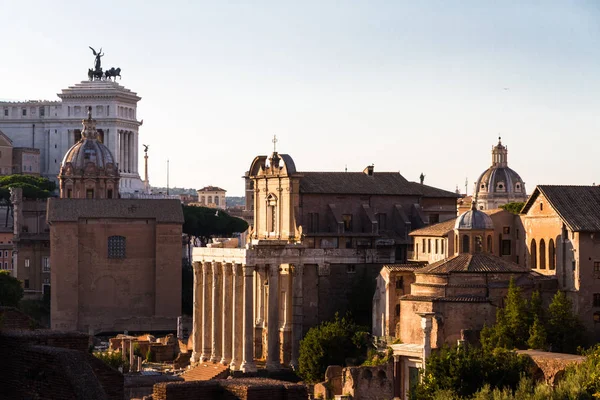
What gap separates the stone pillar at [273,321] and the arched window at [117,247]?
2733 cm

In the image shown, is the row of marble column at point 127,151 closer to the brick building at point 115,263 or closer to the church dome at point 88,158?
the church dome at point 88,158

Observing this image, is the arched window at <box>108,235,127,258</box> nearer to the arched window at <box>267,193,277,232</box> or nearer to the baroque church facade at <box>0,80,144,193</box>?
the arched window at <box>267,193,277,232</box>

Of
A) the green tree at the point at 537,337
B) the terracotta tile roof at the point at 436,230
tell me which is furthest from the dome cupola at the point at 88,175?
the green tree at the point at 537,337

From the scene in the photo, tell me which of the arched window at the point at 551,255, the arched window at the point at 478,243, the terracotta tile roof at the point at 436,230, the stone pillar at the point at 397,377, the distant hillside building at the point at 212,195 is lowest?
the stone pillar at the point at 397,377

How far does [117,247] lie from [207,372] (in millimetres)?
27769

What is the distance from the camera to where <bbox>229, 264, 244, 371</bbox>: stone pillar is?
57.7 m

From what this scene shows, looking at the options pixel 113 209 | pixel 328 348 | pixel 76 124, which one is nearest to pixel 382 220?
pixel 328 348

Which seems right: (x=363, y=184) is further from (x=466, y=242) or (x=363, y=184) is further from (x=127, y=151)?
(x=127, y=151)

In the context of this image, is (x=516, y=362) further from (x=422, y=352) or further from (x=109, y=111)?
(x=109, y=111)

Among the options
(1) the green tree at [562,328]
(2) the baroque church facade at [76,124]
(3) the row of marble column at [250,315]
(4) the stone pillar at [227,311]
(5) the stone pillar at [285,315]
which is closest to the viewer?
(1) the green tree at [562,328]

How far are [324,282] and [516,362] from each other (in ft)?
56.7

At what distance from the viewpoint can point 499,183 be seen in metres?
115

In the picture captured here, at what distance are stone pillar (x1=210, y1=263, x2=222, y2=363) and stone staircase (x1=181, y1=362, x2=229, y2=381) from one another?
1006mm

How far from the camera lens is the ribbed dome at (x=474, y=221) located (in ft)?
168
